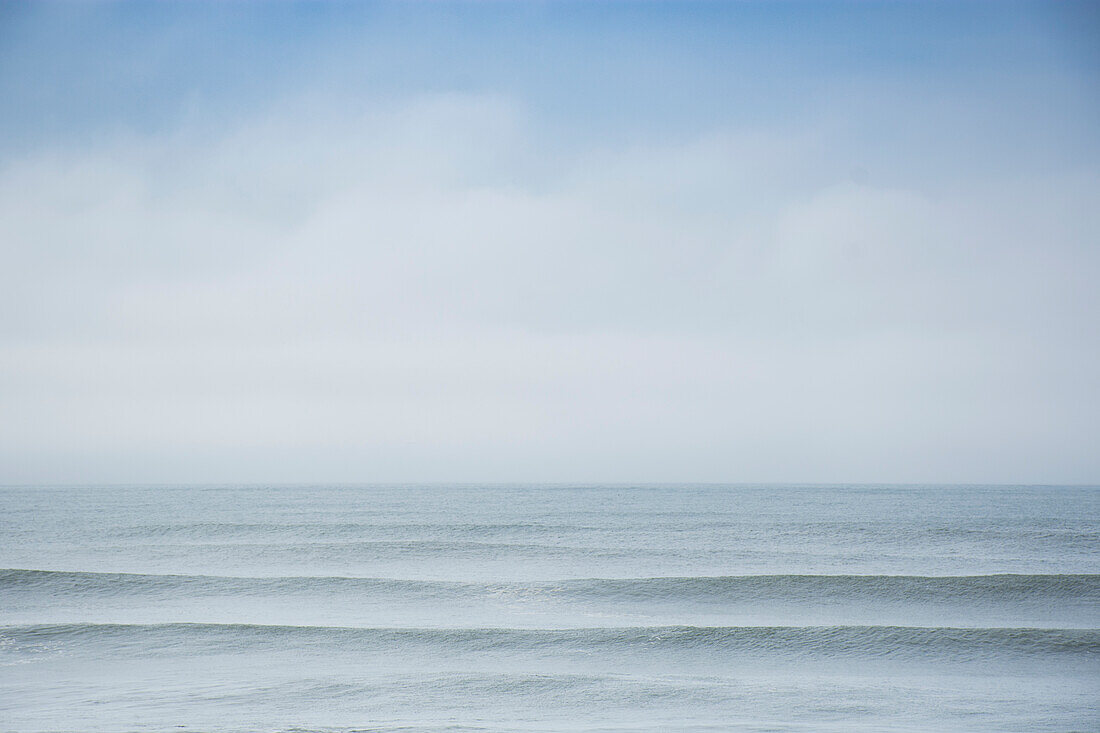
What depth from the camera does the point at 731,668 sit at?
40.3 feet

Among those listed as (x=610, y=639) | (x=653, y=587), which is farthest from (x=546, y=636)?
(x=653, y=587)

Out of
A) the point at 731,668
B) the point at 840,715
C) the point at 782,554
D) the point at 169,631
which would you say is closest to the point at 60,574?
the point at 169,631

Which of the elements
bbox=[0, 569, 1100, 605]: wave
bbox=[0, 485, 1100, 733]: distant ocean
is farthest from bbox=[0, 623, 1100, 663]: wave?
bbox=[0, 569, 1100, 605]: wave

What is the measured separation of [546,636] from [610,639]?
50.1 inches

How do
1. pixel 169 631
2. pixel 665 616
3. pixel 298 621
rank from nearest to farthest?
pixel 169 631 → pixel 298 621 → pixel 665 616

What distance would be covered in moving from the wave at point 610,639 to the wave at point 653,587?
3.86 m

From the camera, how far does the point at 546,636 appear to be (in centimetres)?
1414

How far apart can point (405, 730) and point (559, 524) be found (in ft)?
104

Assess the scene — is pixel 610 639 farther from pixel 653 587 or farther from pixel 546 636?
pixel 653 587

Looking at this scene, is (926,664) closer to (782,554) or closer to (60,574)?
(782,554)

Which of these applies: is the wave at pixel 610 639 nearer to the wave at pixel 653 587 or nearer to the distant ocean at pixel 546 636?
the distant ocean at pixel 546 636

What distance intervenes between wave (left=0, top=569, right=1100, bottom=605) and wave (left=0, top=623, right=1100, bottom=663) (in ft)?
12.7

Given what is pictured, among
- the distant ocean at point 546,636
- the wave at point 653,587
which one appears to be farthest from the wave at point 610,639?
the wave at point 653,587

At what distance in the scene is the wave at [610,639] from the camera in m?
13.2
